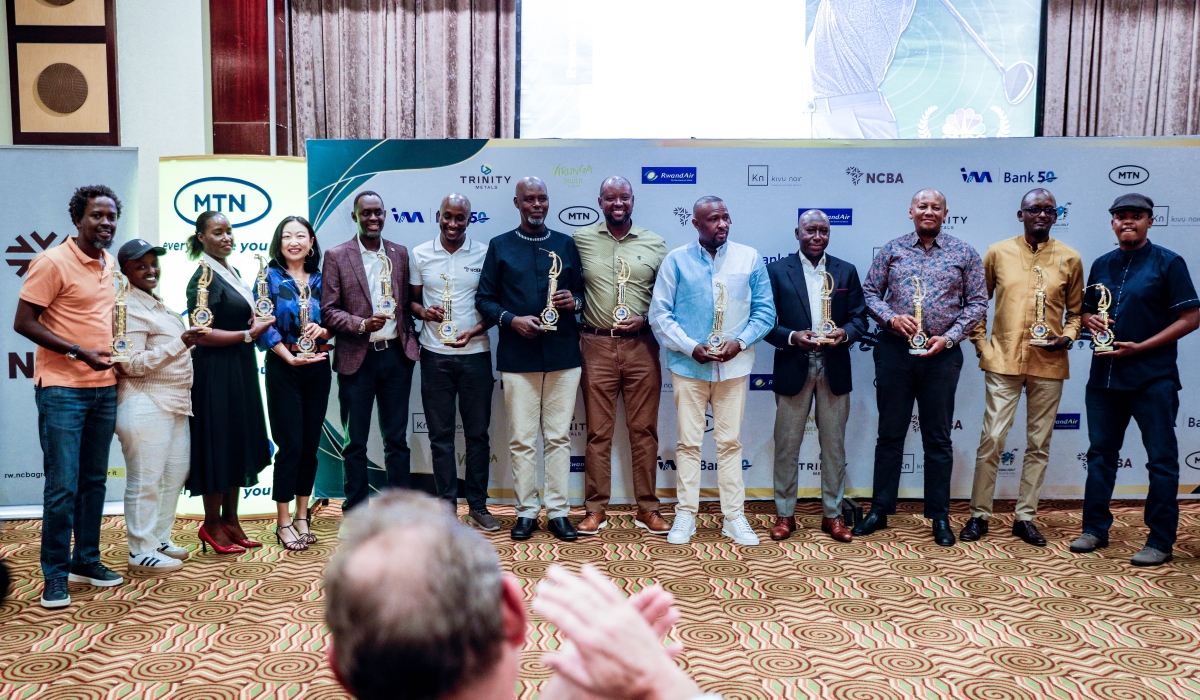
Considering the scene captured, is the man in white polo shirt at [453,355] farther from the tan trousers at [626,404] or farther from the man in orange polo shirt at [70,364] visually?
the man in orange polo shirt at [70,364]

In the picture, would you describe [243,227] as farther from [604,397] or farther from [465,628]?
[465,628]

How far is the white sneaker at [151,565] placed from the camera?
401cm

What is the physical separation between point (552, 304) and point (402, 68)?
2.89m

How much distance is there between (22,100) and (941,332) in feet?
18.8

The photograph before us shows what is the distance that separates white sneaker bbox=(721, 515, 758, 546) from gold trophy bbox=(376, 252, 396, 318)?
6.81 feet

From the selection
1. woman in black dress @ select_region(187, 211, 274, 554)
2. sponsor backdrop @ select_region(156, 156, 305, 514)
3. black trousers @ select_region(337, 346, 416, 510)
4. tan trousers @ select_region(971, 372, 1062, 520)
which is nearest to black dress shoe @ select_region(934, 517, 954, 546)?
tan trousers @ select_region(971, 372, 1062, 520)

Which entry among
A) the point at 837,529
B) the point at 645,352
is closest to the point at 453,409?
the point at 645,352

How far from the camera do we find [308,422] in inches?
176

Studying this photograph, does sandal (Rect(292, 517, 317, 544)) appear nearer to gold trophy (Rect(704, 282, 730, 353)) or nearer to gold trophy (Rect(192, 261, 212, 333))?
gold trophy (Rect(192, 261, 212, 333))

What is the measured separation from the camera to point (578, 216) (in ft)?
16.8

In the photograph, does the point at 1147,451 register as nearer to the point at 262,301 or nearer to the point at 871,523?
the point at 871,523

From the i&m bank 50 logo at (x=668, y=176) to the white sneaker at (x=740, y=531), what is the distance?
6.34 ft

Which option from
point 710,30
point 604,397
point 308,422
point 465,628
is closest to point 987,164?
point 710,30

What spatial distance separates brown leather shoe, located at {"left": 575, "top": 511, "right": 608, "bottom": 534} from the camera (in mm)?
4738
